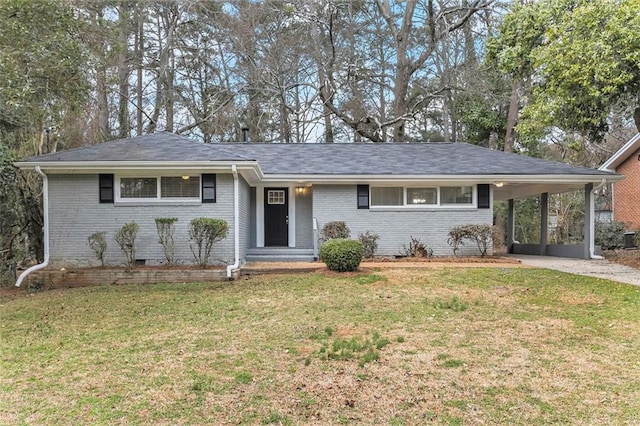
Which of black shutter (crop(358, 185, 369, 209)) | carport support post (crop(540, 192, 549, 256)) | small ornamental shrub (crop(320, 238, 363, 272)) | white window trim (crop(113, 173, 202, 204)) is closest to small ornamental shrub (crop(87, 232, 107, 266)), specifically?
white window trim (crop(113, 173, 202, 204))

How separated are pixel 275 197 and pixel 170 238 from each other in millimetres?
3876

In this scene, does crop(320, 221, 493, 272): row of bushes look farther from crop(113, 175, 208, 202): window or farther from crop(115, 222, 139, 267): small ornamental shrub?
crop(115, 222, 139, 267): small ornamental shrub

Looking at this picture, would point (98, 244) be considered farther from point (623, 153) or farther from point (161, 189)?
point (623, 153)

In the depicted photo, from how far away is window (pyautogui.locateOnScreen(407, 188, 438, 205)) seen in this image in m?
12.4

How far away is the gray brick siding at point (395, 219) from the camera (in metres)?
12.3

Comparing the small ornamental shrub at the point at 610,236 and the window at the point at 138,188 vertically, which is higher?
the window at the point at 138,188

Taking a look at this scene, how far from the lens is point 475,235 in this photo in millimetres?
11836

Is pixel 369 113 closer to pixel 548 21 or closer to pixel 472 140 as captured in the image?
pixel 472 140

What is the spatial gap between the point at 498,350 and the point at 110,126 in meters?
21.7

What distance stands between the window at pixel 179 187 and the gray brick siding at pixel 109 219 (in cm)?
29

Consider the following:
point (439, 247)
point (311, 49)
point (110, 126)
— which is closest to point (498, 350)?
point (439, 247)

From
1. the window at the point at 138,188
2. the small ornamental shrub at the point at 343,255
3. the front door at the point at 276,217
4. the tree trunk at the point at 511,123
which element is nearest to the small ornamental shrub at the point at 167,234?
the window at the point at 138,188

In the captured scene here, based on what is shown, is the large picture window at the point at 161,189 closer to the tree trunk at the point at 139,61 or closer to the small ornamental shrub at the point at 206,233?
the small ornamental shrub at the point at 206,233

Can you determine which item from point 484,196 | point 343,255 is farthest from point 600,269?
point 343,255
